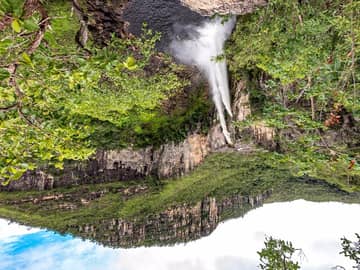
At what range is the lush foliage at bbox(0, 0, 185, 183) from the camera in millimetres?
3355

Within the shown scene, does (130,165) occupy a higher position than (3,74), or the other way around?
(130,165)

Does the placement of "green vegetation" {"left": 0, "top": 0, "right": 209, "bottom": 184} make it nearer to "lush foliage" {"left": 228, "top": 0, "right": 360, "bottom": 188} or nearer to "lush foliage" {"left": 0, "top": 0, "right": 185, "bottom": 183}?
"lush foliage" {"left": 0, "top": 0, "right": 185, "bottom": 183}

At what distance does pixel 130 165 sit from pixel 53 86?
10.8 metres

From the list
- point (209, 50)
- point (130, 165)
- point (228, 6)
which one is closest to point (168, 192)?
point (130, 165)

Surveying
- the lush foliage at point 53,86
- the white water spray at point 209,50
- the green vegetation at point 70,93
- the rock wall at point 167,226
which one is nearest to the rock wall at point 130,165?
the green vegetation at point 70,93

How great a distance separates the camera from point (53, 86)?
5.58 m

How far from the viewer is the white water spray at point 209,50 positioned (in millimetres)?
16891

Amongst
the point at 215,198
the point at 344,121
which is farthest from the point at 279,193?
the point at 344,121

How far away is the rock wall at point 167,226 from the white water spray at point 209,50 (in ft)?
21.6

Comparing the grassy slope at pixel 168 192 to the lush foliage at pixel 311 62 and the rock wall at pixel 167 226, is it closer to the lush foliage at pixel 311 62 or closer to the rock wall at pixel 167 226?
the rock wall at pixel 167 226

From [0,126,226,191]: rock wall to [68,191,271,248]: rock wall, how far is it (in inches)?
101

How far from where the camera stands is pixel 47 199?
14.2m

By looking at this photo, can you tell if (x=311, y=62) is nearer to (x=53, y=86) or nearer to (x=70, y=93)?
(x=53, y=86)

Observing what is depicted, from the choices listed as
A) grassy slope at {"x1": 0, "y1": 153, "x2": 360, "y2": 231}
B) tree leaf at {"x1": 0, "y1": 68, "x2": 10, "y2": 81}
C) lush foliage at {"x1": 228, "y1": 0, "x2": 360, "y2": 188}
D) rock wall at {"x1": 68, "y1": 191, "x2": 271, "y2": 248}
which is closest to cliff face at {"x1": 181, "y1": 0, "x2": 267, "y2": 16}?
lush foliage at {"x1": 228, "y1": 0, "x2": 360, "y2": 188}
